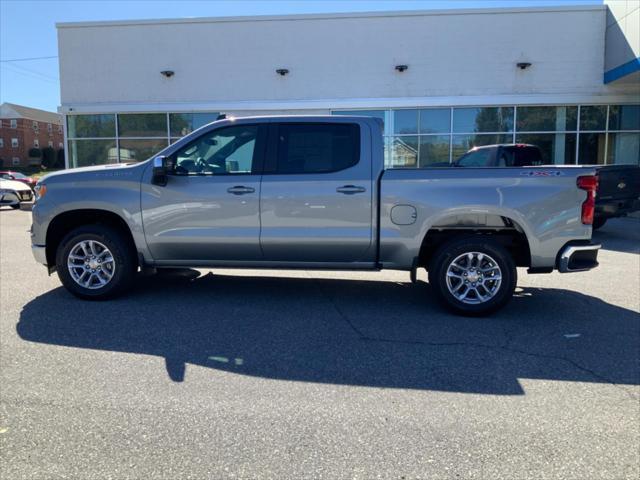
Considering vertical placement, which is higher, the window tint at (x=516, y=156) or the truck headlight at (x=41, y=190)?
the window tint at (x=516, y=156)

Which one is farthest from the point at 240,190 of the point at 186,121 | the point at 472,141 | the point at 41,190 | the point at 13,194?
the point at 13,194

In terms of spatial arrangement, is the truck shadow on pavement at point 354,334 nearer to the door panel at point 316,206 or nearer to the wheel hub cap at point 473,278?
the wheel hub cap at point 473,278

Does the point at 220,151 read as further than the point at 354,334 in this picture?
Yes

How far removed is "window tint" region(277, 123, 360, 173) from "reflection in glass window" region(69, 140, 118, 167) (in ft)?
55.4

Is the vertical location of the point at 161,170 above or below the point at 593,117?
below

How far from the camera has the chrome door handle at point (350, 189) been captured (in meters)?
5.71

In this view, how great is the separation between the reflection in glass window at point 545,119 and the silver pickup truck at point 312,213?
49.4 feet

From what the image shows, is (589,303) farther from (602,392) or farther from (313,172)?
(313,172)

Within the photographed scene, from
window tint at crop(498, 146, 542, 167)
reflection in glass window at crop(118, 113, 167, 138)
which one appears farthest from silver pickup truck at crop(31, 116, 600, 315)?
reflection in glass window at crop(118, 113, 167, 138)

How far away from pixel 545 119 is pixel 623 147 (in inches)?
Result: 121

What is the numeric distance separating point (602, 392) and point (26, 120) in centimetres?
8708

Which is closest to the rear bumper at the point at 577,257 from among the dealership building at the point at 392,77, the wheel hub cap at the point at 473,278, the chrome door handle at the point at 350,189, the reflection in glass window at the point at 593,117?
the wheel hub cap at the point at 473,278

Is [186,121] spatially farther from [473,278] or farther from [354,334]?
[354,334]

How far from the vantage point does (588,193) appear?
545 centimetres
